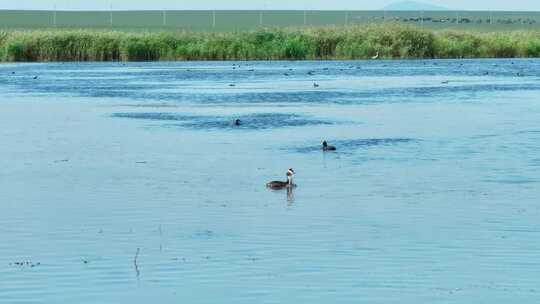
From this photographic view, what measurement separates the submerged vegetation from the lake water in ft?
94.6

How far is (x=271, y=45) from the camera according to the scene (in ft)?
254

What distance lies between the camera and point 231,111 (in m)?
40.7

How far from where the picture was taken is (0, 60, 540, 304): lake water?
14023 mm

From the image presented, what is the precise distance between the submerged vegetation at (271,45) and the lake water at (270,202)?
28.8 metres

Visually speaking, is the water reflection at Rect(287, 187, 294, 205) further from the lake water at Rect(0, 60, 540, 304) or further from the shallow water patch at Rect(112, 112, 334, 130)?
the shallow water patch at Rect(112, 112, 334, 130)

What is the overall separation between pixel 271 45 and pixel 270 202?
189ft

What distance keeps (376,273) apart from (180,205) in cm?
593

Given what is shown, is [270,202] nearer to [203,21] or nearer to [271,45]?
[271,45]

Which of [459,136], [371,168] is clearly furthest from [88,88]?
[371,168]

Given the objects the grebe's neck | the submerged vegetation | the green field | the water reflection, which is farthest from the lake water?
the green field

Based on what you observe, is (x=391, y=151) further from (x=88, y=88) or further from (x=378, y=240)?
(x=88, y=88)

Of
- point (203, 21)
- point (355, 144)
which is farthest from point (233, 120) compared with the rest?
point (203, 21)

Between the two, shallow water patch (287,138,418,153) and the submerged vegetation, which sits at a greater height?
shallow water patch (287,138,418,153)

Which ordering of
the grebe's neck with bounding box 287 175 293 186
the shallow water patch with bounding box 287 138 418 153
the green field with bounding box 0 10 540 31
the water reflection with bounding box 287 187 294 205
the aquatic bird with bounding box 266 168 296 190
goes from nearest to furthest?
the water reflection with bounding box 287 187 294 205 < the aquatic bird with bounding box 266 168 296 190 < the grebe's neck with bounding box 287 175 293 186 < the shallow water patch with bounding box 287 138 418 153 < the green field with bounding box 0 10 540 31
